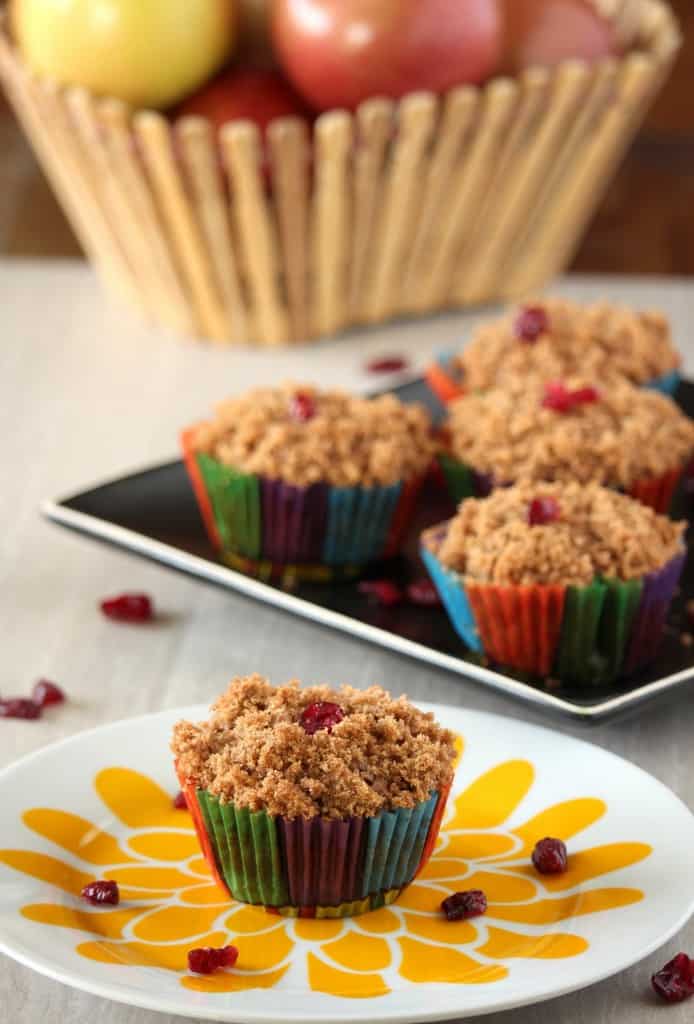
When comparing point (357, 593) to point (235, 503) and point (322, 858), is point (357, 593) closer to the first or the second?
point (235, 503)

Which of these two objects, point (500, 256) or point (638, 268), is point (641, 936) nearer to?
point (500, 256)

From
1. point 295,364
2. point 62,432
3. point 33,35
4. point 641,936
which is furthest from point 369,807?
point 33,35

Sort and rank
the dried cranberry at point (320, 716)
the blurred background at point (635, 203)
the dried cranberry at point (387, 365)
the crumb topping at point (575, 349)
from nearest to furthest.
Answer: the dried cranberry at point (320, 716)
the crumb topping at point (575, 349)
the dried cranberry at point (387, 365)
the blurred background at point (635, 203)

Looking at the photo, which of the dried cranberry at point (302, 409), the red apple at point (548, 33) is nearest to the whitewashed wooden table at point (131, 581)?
the dried cranberry at point (302, 409)

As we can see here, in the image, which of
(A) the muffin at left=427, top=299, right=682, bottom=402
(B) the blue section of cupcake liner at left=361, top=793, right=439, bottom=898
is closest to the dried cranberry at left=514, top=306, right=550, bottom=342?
(A) the muffin at left=427, top=299, right=682, bottom=402

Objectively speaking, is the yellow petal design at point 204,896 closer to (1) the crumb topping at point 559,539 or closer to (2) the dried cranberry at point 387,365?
(1) the crumb topping at point 559,539
